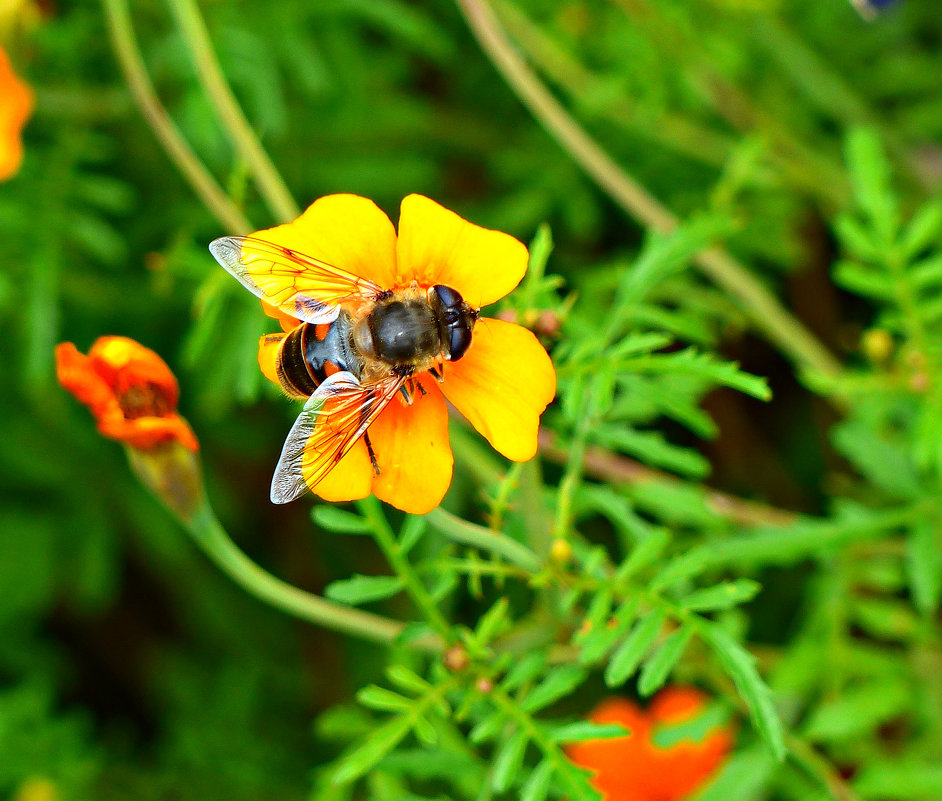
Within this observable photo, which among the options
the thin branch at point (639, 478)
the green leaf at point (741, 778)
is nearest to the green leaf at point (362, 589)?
the thin branch at point (639, 478)

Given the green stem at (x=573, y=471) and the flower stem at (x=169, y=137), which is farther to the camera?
the flower stem at (x=169, y=137)

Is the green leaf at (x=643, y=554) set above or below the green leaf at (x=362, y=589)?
above

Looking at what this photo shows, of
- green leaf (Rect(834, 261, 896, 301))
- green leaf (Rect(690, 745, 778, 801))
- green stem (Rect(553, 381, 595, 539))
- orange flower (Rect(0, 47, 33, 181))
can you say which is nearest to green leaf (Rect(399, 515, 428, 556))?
green stem (Rect(553, 381, 595, 539))

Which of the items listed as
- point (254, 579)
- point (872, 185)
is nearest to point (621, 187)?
point (872, 185)

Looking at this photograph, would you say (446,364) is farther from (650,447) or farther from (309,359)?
(650,447)

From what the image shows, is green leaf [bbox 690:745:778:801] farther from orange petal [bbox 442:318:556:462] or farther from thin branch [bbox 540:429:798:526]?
A: orange petal [bbox 442:318:556:462]

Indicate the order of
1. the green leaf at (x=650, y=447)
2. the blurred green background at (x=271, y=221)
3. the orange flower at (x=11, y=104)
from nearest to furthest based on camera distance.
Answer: the green leaf at (x=650, y=447) < the orange flower at (x=11, y=104) < the blurred green background at (x=271, y=221)

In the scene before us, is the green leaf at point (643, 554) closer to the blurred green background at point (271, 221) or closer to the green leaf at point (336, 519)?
the green leaf at point (336, 519)
